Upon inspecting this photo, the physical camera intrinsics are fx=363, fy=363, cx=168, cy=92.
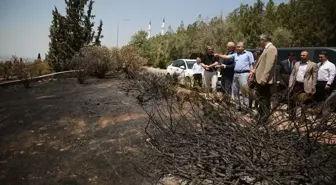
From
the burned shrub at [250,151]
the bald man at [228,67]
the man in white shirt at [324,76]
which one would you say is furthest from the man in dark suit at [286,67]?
the burned shrub at [250,151]

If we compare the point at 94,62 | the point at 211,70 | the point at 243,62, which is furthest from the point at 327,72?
the point at 94,62

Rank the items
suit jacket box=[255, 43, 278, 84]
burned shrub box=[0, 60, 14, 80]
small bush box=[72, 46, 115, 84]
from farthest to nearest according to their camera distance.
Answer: small bush box=[72, 46, 115, 84], burned shrub box=[0, 60, 14, 80], suit jacket box=[255, 43, 278, 84]

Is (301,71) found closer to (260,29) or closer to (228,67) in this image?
(228,67)

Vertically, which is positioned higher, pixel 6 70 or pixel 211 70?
pixel 211 70

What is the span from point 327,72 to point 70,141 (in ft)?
17.6

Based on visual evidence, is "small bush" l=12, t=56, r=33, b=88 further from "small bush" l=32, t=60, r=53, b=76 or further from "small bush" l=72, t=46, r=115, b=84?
"small bush" l=32, t=60, r=53, b=76

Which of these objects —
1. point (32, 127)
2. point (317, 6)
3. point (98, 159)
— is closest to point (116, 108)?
point (32, 127)

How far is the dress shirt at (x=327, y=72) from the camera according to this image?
7469 mm

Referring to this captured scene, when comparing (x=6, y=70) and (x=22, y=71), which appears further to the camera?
(x=22, y=71)

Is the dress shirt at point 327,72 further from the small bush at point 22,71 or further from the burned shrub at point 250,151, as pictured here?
the small bush at point 22,71

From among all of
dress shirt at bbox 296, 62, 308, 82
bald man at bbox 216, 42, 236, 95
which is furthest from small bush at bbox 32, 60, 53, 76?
dress shirt at bbox 296, 62, 308, 82

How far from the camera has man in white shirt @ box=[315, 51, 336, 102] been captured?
7.47 meters

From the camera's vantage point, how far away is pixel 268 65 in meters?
6.00

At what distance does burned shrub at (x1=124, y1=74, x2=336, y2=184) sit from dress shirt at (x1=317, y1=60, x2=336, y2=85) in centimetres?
520
